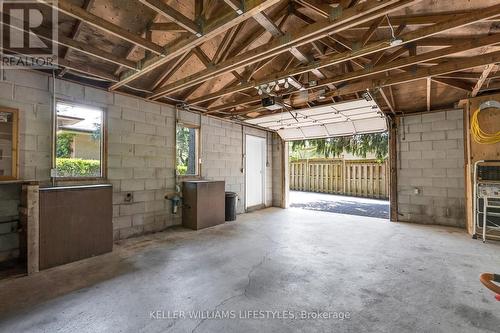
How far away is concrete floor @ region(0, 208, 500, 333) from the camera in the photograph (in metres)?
1.89

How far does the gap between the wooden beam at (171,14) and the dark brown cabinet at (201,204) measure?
10.2ft

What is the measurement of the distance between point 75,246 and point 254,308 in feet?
8.51

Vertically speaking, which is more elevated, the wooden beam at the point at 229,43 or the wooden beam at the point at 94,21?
the wooden beam at the point at 229,43

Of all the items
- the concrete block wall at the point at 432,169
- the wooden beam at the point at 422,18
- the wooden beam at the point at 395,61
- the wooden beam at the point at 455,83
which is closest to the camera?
the wooden beam at the point at 422,18

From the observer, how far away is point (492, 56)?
281cm

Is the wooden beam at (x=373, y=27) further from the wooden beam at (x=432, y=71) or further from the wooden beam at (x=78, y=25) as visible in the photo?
the wooden beam at (x=78, y=25)

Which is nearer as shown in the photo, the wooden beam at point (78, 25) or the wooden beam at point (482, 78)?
the wooden beam at point (78, 25)

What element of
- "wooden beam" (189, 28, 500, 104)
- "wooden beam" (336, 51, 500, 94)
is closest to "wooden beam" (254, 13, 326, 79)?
"wooden beam" (189, 28, 500, 104)

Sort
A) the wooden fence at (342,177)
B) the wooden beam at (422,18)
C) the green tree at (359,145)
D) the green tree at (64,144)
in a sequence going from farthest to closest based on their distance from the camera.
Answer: the wooden fence at (342,177), the green tree at (359,145), the green tree at (64,144), the wooden beam at (422,18)

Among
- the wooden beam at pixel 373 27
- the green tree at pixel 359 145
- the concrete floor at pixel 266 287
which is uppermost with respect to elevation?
the wooden beam at pixel 373 27

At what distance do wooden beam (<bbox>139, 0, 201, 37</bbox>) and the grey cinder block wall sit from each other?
2.43 metres

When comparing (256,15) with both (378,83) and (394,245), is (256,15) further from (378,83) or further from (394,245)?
(394,245)

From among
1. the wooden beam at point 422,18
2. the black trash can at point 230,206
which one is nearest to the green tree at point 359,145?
the black trash can at point 230,206

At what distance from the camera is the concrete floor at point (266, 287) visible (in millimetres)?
1893
